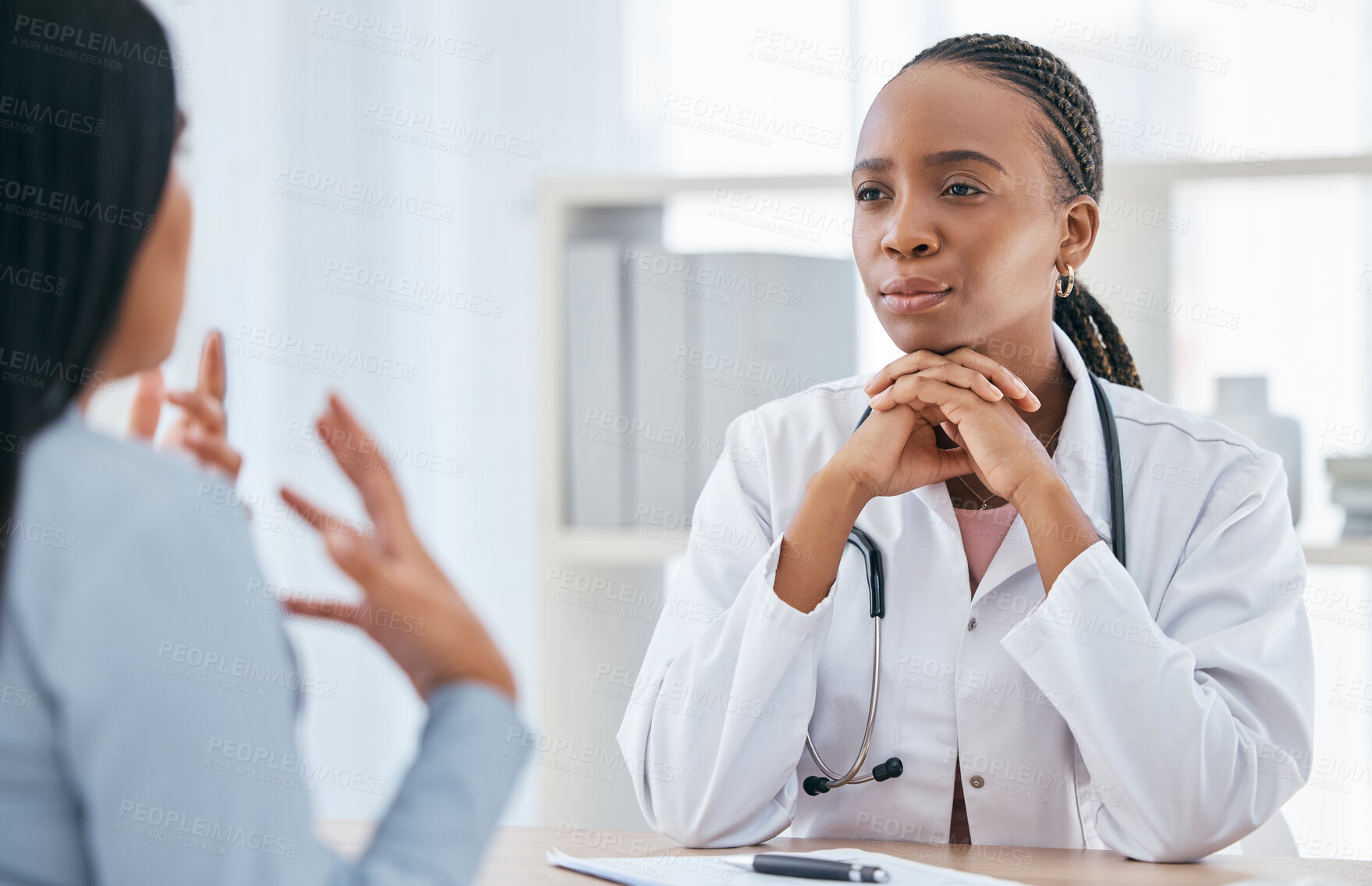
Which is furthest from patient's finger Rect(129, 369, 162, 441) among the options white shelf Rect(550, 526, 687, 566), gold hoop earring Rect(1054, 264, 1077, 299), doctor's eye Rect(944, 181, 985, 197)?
white shelf Rect(550, 526, 687, 566)

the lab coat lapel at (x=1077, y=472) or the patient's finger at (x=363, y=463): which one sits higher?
the patient's finger at (x=363, y=463)

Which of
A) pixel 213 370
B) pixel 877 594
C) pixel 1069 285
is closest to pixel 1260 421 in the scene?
pixel 1069 285

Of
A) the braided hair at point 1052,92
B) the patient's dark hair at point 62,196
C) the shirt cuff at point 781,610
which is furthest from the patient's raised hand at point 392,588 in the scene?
the braided hair at point 1052,92

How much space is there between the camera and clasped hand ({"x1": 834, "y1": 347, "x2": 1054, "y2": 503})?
1.26m

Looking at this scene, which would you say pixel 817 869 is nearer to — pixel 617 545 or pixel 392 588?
pixel 392 588

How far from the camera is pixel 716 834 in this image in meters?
1.17

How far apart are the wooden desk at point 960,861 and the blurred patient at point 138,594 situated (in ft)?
1.52

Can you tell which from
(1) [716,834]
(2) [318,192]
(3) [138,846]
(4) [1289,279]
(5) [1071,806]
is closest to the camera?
(3) [138,846]

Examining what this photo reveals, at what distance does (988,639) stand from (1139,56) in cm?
143

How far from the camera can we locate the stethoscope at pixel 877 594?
120 cm

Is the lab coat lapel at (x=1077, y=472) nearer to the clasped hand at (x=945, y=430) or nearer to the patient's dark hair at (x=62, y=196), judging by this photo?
the clasped hand at (x=945, y=430)

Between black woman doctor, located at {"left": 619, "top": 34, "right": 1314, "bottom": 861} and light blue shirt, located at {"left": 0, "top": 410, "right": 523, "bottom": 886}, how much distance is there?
751 mm

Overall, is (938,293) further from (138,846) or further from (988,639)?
(138,846)

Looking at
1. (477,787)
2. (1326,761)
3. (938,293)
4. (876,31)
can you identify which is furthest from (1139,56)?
(477,787)
